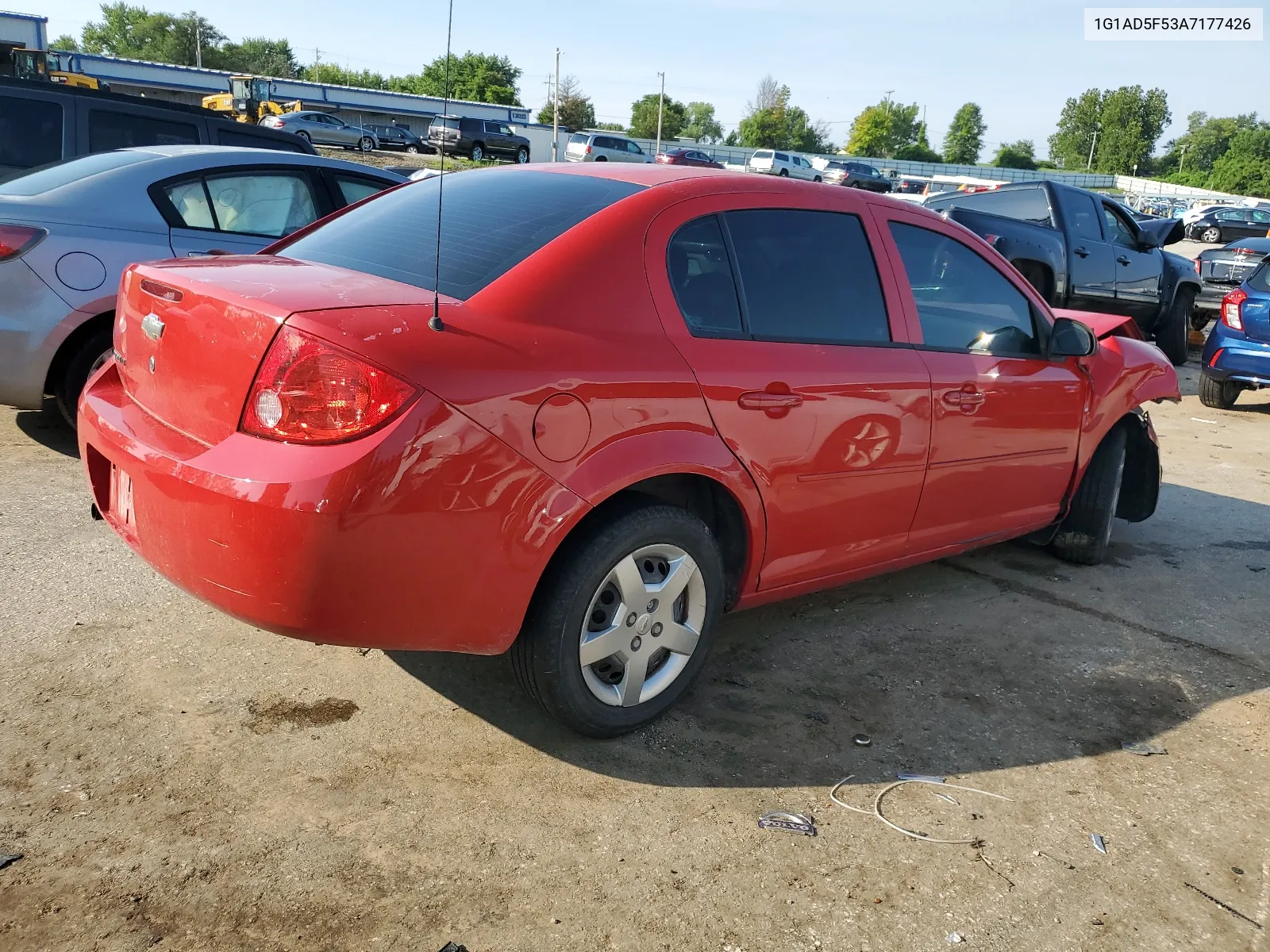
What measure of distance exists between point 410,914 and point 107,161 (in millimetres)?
4793

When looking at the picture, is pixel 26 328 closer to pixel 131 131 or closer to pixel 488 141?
pixel 131 131

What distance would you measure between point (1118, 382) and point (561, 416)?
10.6 ft

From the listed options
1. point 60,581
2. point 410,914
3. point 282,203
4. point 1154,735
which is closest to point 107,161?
point 282,203

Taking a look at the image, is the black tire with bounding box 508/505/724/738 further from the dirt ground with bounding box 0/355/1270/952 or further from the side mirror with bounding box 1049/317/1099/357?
the side mirror with bounding box 1049/317/1099/357

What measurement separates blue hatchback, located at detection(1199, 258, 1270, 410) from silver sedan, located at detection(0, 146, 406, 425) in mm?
7887

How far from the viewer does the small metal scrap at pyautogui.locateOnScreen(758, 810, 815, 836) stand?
2686 mm

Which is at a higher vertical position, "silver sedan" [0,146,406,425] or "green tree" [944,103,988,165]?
"green tree" [944,103,988,165]

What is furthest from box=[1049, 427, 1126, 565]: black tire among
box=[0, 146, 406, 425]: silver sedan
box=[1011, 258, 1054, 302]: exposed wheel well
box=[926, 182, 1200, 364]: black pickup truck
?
box=[1011, 258, 1054, 302]: exposed wheel well

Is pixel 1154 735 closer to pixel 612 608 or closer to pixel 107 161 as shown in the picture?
pixel 612 608

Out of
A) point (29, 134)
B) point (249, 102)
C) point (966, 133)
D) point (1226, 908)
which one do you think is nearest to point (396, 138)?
point (249, 102)

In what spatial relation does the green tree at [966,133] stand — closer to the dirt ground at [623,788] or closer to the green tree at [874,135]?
the green tree at [874,135]

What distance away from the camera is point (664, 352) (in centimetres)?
288

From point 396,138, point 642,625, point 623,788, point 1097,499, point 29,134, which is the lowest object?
point 623,788

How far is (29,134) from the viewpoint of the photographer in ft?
23.3
